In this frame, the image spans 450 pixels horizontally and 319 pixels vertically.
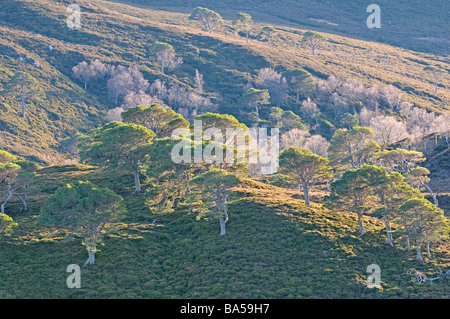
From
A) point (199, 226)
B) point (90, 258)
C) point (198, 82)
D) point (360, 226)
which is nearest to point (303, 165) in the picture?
point (360, 226)

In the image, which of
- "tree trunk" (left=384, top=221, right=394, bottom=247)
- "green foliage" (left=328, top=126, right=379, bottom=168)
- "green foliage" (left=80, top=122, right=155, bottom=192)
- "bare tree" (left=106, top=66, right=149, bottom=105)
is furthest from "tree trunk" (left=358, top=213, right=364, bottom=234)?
"bare tree" (left=106, top=66, right=149, bottom=105)

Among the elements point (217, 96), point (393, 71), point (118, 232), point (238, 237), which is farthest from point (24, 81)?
point (393, 71)

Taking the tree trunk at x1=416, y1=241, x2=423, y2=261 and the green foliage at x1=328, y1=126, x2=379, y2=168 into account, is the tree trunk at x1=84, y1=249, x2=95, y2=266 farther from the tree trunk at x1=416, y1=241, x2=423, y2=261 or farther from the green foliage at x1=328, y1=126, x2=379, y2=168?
the green foliage at x1=328, y1=126, x2=379, y2=168

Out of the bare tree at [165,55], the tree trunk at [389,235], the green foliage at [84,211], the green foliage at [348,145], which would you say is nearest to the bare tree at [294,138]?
the green foliage at [348,145]

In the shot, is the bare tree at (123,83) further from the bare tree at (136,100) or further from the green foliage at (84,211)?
the green foliage at (84,211)

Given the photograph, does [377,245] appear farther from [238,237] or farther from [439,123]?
[439,123]
